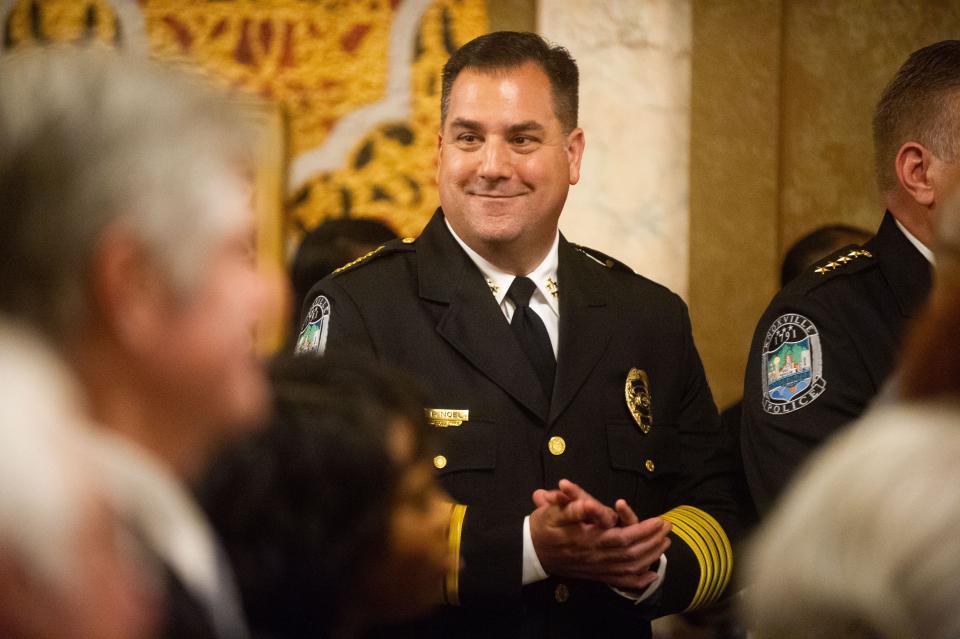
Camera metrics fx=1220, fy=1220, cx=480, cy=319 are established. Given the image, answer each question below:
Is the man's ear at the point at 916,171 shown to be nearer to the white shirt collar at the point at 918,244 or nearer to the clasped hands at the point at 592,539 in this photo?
the white shirt collar at the point at 918,244

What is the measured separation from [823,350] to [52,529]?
1.56 meters

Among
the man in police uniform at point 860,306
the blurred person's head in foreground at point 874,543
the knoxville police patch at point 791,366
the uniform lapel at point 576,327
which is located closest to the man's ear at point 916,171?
the man in police uniform at point 860,306

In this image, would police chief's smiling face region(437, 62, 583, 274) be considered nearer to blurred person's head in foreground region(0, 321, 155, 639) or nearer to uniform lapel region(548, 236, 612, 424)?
uniform lapel region(548, 236, 612, 424)

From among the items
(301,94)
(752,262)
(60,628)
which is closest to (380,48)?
(301,94)

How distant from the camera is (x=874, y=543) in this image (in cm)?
77

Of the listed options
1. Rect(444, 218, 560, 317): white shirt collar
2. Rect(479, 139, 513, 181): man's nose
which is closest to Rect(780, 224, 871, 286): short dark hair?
Rect(444, 218, 560, 317): white shirt collar

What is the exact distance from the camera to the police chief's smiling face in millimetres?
2176

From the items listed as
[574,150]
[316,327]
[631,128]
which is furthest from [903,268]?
[631,128]

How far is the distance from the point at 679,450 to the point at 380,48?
195cm

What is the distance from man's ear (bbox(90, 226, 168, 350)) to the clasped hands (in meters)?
1.05

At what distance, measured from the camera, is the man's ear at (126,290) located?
79 cm

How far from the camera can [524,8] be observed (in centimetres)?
368

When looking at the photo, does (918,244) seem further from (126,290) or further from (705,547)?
(126,290)

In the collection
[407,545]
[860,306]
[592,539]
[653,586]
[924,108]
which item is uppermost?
[924,108]
